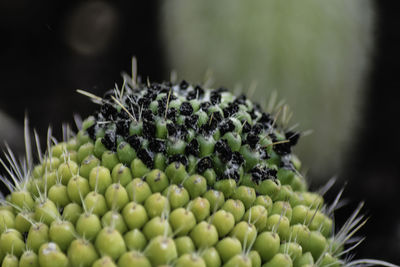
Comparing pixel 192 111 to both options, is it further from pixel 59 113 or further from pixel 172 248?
pixel 59 113

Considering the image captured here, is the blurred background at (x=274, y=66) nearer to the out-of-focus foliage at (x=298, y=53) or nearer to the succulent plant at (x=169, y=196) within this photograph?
the out-of-focus foliage at (x=298, y=53)

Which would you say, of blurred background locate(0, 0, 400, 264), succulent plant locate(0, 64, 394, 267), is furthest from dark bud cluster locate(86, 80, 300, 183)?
blurred background locate(0, 0, 400, 264)

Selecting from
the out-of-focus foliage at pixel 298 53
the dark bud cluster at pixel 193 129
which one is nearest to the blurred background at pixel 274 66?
the out-of-focus foliage at pixel 298 53

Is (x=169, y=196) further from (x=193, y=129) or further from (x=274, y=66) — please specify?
(x=274, y=66)

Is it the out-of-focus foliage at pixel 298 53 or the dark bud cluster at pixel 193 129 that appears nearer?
the dark bud cluster at pixel 193 129

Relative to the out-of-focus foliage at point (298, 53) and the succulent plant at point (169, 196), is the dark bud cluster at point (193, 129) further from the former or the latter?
the out-of-focus foliage at point (298, 53)

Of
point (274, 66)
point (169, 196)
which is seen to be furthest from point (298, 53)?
point (169, 196)
